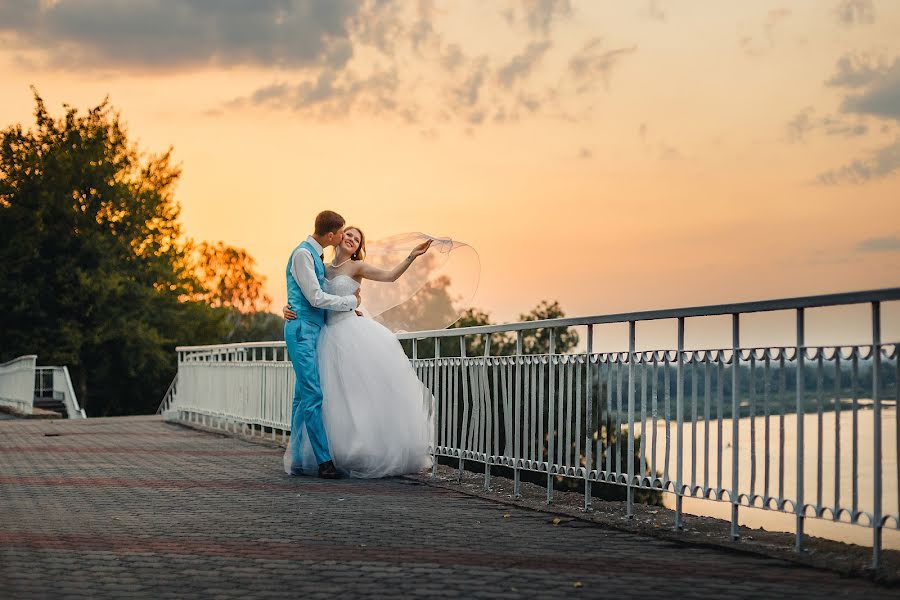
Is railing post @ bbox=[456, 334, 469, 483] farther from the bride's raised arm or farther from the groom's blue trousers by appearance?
the groom's blue trousers

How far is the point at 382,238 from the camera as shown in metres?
11.9

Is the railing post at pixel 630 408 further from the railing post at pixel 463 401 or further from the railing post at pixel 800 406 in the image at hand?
the railing post at pixel 463 401

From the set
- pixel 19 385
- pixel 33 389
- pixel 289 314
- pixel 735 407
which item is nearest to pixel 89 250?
pixel 19 385

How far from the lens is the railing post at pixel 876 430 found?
5910 millimetres

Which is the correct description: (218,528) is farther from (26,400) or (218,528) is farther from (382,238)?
(26,400)

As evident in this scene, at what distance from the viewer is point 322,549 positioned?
A: 6883mm

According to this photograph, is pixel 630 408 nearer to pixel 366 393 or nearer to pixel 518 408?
pixel 518 408

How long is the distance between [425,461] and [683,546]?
15.1 feet

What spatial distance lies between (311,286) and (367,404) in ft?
3.90

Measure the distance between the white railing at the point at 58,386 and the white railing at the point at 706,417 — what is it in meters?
26.9

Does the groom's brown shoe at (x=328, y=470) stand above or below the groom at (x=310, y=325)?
below

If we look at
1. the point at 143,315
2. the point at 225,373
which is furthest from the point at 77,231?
the point at 225,373

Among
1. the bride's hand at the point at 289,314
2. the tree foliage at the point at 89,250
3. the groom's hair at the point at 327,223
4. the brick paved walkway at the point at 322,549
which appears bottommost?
the brick paved walkway at the point at 322,549

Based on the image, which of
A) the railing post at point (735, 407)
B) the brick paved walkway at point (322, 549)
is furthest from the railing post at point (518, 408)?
the railing post at point (735, 407)
